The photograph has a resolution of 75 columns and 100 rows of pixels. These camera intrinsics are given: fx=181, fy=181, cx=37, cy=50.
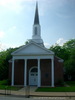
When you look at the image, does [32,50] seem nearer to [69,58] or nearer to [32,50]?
[32,50]

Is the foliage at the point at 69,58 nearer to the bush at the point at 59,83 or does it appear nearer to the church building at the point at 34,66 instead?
the church building at the point at 34,66

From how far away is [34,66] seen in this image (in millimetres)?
35656

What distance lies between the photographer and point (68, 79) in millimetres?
48688

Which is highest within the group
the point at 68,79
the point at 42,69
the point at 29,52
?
the point at 29,52

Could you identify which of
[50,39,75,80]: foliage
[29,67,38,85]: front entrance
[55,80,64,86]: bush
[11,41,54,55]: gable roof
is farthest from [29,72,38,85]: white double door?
[50,39,75,80]: foliage

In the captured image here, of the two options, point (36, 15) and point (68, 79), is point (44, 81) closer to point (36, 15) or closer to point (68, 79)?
point (68, 79)

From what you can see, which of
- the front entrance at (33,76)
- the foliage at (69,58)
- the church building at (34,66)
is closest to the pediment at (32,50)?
the church building at (34,66)

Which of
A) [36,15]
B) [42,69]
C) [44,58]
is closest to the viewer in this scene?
[44,58]

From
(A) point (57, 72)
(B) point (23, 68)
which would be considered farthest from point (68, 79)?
(B) point (23, 68)

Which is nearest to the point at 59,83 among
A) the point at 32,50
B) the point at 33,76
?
the point at 33,76

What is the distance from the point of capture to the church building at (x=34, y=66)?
32750mm

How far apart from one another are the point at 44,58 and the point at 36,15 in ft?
58.3

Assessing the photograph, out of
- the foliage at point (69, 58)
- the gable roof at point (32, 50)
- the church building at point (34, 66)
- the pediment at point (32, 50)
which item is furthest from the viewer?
the foliage at point (69, 58)

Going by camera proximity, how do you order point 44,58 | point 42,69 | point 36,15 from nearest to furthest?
point 44,58, point 42,69, point 36,15
